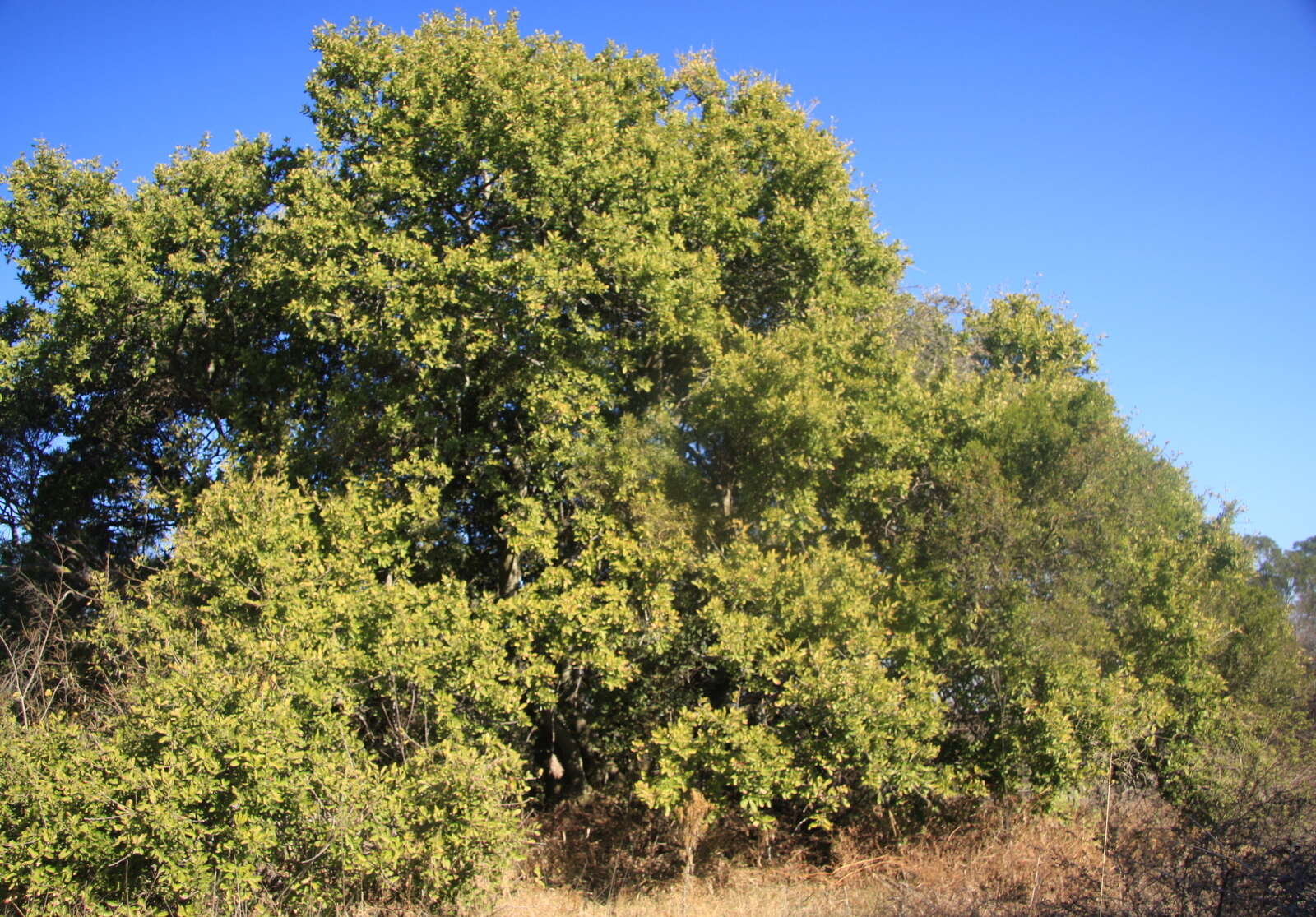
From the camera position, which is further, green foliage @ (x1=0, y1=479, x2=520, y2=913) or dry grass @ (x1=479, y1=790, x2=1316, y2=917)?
green foliage @ (x1=0, y1=479, x2=520, y2=913)

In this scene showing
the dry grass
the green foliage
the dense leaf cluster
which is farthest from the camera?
the dense leaf cluster

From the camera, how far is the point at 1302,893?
7148 millimetres

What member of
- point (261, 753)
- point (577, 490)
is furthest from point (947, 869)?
point (261, 753)

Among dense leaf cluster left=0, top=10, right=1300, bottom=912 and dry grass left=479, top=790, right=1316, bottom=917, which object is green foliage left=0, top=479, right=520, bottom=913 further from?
→ dry grass left=479, top=790, right=1316, bottom=917

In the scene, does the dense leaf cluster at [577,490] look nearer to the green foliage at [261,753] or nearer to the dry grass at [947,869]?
the green foliage at [261,753]

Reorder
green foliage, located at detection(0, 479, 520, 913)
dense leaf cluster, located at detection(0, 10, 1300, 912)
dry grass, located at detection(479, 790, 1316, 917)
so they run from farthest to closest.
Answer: dense leaf cluster, located at detection(0, 10, 1300, 912)
green foliage, located at detection(0, 479, 520, 913)
dry grass, located at detection(479, 790, 1316, 917)

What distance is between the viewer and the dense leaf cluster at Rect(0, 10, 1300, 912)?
37.4 feet

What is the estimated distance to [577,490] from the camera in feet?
42.5

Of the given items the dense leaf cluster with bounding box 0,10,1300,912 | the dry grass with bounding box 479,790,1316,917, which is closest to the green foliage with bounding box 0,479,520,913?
the dense leaf cluster with bounding box 0,10,1300,912

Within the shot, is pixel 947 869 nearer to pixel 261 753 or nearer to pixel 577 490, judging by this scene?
pixel 577 490

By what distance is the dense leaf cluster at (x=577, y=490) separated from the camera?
37.4 feet

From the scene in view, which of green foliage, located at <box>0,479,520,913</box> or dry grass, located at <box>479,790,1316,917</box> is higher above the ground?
green foliage, located at <box>0,479,520,913</box>

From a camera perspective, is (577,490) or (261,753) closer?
(261,753)

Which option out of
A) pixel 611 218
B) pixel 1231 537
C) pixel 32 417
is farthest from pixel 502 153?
pixel 1231 537
